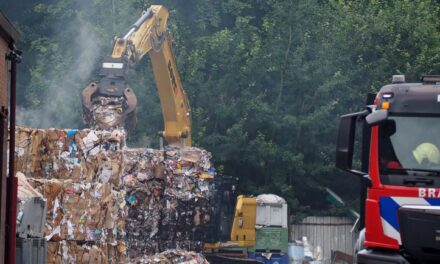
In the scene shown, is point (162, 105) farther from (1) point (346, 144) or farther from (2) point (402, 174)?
(2) point (402, 174)

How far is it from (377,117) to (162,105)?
14472mm

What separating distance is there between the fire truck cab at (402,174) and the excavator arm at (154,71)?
9.38 m

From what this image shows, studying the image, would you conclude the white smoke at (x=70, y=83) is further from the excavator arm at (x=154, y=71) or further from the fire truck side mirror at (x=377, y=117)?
the fire truck side mirror at (x=377, y=117)

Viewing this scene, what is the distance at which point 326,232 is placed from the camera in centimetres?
3297

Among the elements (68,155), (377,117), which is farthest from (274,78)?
(377,117)

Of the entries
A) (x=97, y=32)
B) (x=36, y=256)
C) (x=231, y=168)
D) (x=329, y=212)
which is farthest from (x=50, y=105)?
(x=36, y=256)

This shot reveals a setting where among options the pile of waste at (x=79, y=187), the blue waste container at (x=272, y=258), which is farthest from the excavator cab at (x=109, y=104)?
the blue waste container at (x=272, y=258)

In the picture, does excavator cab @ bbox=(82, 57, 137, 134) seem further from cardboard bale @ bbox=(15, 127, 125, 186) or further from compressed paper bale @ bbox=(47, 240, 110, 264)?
compressed paper bale @ bbox=(47, 240, 110, 264)

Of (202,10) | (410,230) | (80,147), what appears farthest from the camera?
(202,10)

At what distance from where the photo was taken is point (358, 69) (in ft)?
111

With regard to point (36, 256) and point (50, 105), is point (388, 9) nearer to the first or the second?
point (50, 105)

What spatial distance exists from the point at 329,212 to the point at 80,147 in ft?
59.7

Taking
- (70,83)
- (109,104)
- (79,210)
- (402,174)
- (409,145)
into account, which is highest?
(70,83)

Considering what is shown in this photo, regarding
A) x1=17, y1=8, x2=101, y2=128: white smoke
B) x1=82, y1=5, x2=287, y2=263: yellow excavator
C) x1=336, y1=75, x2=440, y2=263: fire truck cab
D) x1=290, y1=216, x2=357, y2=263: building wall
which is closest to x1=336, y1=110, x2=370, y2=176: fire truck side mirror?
x1=336, y1=75, x2=440, y2=263: fire truck cab
